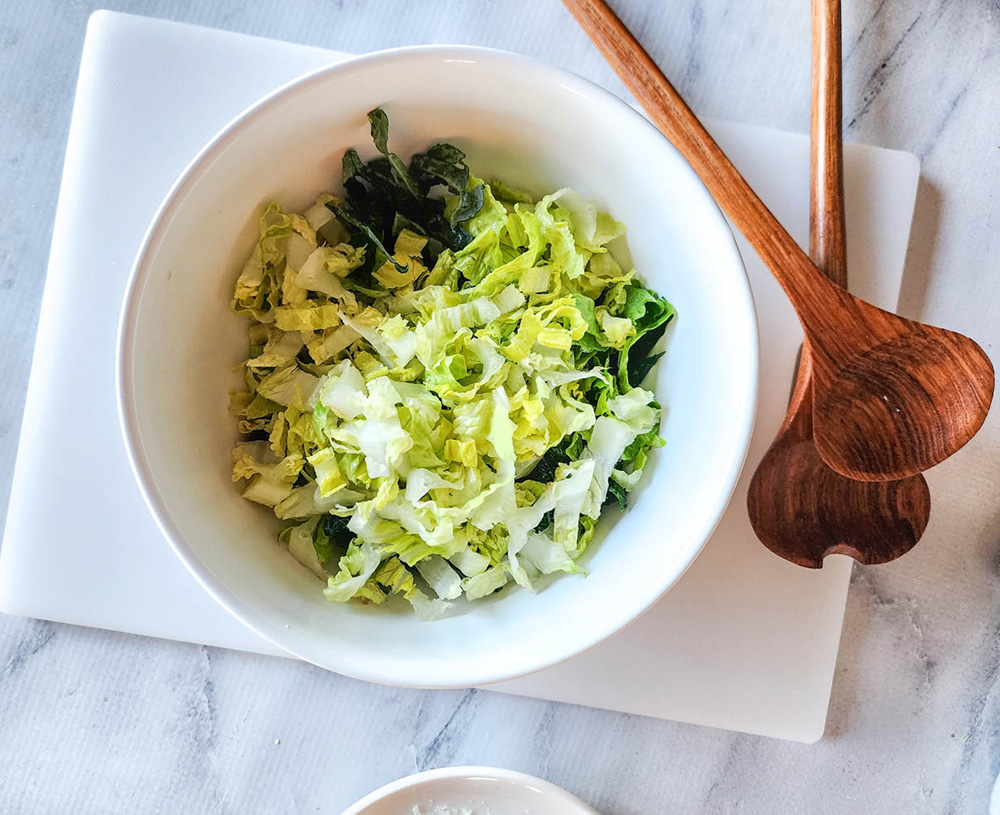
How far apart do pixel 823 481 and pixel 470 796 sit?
443 millimetres

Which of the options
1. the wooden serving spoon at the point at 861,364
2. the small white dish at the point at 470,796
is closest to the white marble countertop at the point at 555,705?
the small white dish at the point at 470,796

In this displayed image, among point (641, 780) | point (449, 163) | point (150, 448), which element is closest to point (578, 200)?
point (449, 163)

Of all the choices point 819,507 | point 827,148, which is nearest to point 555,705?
point 819,507

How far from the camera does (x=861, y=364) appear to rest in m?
0.72

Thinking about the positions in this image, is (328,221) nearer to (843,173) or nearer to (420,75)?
(420,75)

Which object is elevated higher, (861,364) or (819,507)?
(861,364)

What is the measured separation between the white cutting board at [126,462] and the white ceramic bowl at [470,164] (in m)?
0.17

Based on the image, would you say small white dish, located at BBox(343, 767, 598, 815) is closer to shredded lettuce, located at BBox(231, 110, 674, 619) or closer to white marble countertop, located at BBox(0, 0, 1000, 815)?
white marble countertop, located at BBox(0, 0, 1000, 815)

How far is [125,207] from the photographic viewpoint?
0.83 meters

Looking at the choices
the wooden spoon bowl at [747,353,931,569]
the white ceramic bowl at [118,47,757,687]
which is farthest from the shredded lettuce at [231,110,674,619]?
the wooden spoon bowl at [747,353,931,569]

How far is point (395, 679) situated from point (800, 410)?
1.31 feet

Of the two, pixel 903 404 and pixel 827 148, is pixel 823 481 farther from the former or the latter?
pixel 827 148

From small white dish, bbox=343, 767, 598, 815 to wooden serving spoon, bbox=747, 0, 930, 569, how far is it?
316mm

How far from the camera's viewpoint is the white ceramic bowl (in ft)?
2.08
